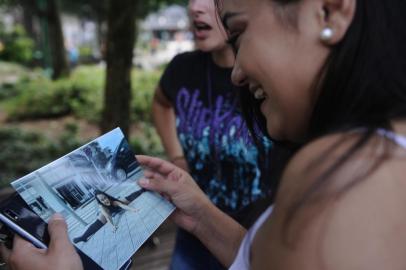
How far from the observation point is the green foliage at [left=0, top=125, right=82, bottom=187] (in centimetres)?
490

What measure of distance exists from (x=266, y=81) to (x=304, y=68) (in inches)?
3.5

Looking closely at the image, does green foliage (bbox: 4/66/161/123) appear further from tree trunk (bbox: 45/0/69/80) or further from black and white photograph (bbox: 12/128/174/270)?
black and white photograph (bbox: 12/128/174/270)

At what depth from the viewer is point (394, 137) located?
0.75 metres

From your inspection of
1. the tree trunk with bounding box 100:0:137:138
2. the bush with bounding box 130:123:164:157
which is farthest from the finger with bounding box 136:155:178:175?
the bush with bounding box 130:123:164:157

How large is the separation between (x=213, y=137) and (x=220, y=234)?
2.06 ft

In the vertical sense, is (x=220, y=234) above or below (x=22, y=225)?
below

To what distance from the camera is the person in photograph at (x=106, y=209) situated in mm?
1160

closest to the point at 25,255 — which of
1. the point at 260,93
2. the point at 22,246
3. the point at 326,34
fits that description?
the point at 22,246

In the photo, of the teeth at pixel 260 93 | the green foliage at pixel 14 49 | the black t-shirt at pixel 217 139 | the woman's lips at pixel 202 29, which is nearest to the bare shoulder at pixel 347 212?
the teeth at pixel 260 93

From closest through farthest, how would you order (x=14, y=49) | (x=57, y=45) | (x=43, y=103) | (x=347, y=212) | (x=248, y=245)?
(x=347, y=212) → (x=248, y=245) → (x=43, y=103) → (x=57, y=45) → (x=14, y=49)

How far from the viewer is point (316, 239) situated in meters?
0.70

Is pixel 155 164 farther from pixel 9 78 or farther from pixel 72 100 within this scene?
pixel 9 78

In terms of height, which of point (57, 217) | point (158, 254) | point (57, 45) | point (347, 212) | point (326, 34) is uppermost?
point (326, 34)

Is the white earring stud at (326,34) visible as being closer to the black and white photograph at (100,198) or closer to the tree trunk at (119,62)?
the black and white photograph at (100,198)
